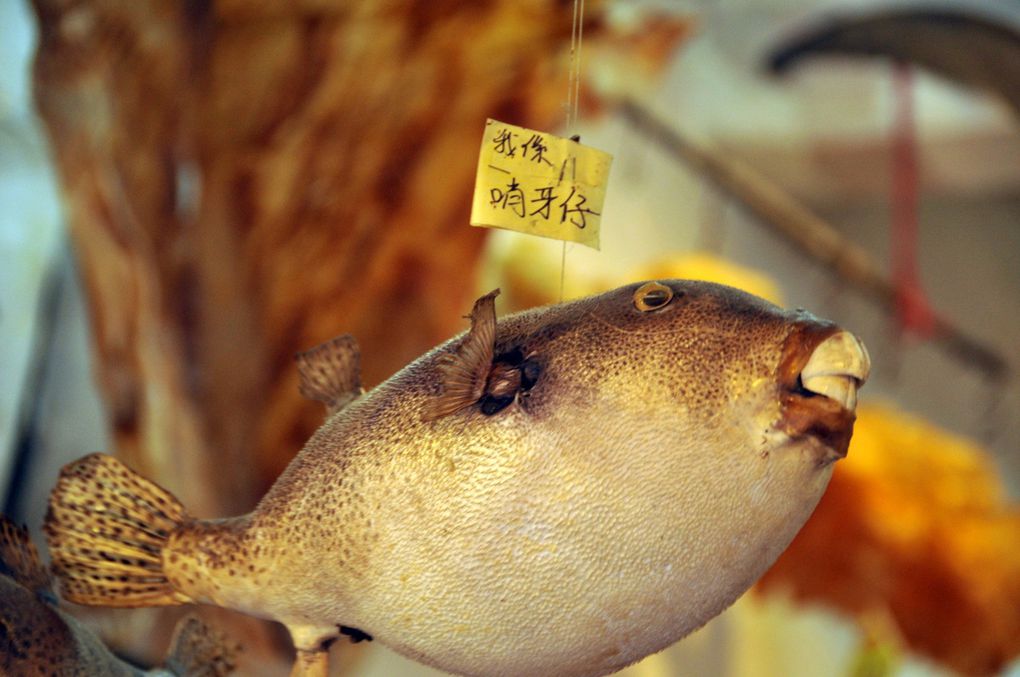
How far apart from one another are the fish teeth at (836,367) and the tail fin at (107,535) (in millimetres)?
344

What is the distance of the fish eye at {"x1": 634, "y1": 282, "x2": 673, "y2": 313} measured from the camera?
504mm

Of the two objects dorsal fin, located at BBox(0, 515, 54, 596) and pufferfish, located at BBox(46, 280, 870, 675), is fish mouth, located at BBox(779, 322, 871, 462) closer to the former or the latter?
pufferfish, located at BBox(46, 280, 870, 675)

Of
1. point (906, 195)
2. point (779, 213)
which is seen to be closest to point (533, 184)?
point (779, 213)

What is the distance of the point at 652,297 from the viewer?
0.51 meters

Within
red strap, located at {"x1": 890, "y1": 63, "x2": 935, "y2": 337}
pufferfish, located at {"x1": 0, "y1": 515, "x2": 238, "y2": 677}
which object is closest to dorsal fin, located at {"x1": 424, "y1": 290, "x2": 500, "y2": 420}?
pufferfish, located at {"x1": 0, "y1": 515, "x2": 238, "y2": 677}

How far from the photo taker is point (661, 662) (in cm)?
208

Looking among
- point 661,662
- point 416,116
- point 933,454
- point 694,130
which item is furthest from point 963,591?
point 416,116

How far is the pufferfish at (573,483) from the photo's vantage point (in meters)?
0.47

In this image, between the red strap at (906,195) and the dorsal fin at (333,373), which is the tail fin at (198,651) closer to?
the dorsal fin at (333,373)

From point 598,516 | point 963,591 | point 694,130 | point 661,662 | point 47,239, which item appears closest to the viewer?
point 598,516

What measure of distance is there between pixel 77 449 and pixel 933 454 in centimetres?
144

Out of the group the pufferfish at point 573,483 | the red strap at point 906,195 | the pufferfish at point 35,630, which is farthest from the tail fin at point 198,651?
the red strap at point 906,195

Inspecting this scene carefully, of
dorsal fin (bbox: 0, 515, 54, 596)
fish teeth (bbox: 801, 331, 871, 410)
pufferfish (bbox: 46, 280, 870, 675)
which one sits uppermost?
fish teeth (bbox: 801, 331, 871, 410)

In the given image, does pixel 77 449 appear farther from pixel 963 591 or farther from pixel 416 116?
pixel 963 591
